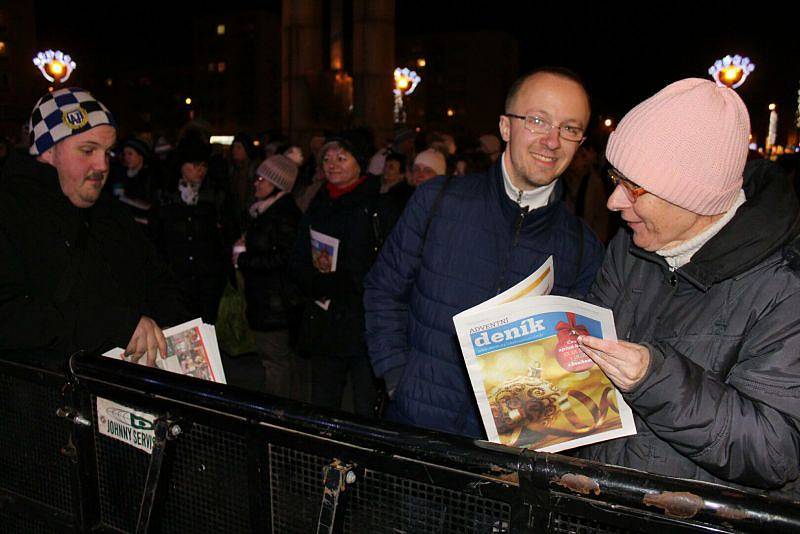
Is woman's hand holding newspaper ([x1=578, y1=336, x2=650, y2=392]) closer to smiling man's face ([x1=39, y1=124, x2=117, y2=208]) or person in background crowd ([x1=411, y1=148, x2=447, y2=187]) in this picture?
smiling man's face ([x1=39, y1=124, x2=117, y2=208])

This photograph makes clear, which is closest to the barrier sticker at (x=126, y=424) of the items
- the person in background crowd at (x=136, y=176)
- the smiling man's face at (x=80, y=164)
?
the smiling man's face at (x=80, y=164)

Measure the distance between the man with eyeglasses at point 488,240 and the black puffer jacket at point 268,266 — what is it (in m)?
2.68

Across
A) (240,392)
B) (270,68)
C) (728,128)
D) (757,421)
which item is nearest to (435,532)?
(240,392)

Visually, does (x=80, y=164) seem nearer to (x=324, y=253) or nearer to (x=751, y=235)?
(x=324, y=253)

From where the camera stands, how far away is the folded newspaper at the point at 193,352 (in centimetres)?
245

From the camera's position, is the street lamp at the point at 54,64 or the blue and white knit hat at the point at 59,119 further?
the street lamp at the point at 54,64

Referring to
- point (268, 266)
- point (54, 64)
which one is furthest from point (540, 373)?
point (54, 64)

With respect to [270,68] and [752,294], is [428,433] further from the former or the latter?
[270,68]

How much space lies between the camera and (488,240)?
2.69 meters

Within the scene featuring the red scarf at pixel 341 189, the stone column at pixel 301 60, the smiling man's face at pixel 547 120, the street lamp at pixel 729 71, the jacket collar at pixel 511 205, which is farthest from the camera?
the stone column at pixel 301 60

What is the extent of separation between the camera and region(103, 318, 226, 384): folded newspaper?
245 cm

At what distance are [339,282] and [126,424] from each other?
2580 mm

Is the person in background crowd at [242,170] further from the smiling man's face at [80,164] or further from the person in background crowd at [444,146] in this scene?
the smiling man's face at [80,164]

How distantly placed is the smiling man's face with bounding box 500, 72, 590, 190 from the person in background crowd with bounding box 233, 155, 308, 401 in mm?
3027
